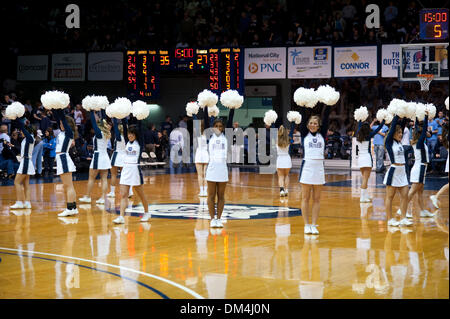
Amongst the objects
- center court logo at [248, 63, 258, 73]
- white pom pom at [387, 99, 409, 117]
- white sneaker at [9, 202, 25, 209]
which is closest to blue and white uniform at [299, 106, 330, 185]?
white pom pom at [387, 99, 409, 117]

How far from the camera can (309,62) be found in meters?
24.2

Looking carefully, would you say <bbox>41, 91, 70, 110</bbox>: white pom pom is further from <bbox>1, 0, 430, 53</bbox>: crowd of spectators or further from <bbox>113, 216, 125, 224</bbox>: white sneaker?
<bbox>1, 0, 430, 53</bbox>: crowd of spectators

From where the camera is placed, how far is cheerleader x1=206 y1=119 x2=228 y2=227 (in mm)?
10172

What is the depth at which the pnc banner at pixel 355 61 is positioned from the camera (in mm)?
23422

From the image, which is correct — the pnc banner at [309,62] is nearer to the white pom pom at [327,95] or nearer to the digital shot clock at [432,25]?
the digital shot clock at [432,25]

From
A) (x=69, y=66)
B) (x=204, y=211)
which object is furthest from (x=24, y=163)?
(x=69, y=66)

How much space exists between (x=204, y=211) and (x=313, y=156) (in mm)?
3348

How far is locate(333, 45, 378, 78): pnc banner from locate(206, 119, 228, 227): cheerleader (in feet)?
46.7

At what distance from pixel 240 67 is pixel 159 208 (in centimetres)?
1063

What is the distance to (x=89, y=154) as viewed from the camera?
21422 mm

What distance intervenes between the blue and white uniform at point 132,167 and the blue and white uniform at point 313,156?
2779mm

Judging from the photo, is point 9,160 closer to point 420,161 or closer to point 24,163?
point 24,163
